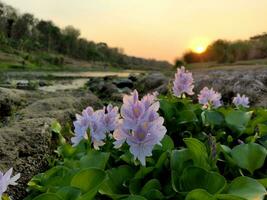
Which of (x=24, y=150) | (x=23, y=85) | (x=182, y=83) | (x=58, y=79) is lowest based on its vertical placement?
(x=58, y=79)

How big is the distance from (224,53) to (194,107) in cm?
4350

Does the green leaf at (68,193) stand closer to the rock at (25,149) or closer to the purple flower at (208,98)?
the rock at (25,149)

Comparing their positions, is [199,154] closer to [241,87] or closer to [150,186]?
[150,186]

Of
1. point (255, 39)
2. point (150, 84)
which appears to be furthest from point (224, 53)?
point (150, 84)

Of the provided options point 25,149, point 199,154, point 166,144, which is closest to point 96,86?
point 25,149

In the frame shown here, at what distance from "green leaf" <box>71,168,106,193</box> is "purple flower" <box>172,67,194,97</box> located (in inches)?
67.9

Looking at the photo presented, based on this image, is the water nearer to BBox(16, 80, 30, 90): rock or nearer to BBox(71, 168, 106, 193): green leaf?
BBox(16, 80, 30, 90): rock

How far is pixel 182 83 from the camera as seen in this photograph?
10.7ft

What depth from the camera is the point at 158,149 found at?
2213 mm

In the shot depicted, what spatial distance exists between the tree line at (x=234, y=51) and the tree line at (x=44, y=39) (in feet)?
125

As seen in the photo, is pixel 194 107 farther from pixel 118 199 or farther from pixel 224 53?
pixel 224 53

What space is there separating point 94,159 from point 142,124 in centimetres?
42

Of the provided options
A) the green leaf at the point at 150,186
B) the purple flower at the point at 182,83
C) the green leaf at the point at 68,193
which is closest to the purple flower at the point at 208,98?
the purple flower at the point at 182,83

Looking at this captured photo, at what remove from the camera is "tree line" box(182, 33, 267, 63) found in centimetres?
3769
